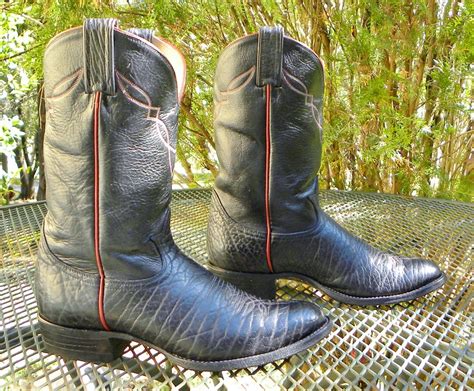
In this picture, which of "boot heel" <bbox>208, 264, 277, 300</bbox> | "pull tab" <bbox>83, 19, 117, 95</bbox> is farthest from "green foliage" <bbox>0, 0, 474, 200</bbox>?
"boot heel" <bbox>208, 264, 277, 300</bbox>

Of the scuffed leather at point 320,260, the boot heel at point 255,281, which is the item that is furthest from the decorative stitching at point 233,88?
the boot heel at point 255,281

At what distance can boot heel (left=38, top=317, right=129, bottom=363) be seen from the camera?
0.60 meters

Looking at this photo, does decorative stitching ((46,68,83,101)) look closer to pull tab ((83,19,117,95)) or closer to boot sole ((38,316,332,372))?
pull tab ((83,19,117,95))

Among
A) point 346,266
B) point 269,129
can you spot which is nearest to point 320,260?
point 346,266

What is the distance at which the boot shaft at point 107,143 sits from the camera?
1.72 feet

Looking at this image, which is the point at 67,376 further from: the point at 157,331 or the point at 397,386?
the point at 397,386

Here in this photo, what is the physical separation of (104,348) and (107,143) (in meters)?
0.31

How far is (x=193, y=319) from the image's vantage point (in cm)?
61

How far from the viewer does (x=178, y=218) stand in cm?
124

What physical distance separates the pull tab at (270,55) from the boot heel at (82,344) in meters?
0.49

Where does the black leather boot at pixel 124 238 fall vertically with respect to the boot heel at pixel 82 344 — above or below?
above

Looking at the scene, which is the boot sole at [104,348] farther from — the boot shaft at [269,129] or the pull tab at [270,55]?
the pull tab at [270,55]

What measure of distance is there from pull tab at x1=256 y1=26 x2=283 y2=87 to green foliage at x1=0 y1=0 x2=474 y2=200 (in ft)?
1.73

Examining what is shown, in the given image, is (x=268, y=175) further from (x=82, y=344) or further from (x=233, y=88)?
(x=82, y=344)
